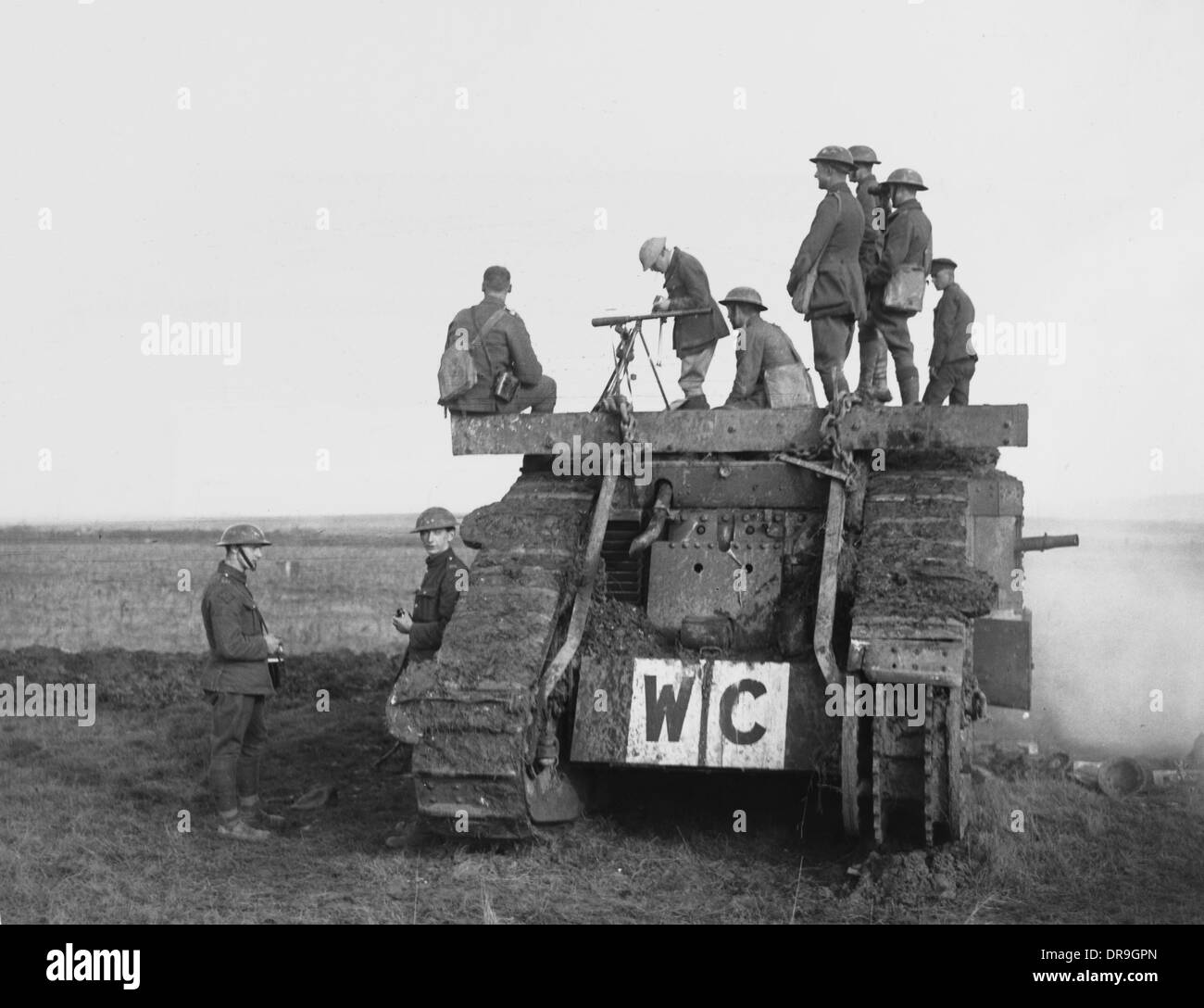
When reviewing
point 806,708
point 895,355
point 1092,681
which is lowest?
point 1092,681

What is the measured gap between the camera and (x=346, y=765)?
12.5 metres

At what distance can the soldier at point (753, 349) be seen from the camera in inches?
453

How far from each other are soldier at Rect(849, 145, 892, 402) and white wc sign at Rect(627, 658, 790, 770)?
3814mm

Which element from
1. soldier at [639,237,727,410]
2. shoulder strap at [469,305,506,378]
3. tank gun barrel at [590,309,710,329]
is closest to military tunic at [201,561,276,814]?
shoulder strap at [469,305,506,378]

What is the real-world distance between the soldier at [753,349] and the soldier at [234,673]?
136 inches

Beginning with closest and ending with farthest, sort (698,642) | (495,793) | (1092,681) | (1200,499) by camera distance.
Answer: (495,793)
(698,642)
(1092,681)
(1200,499)

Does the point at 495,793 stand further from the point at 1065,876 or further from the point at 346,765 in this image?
the point at 346,765

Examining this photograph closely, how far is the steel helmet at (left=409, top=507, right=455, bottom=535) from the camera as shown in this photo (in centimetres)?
1101

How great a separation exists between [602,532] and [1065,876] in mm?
3301

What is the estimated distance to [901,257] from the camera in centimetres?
1210

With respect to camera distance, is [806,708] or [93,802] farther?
[93,802]

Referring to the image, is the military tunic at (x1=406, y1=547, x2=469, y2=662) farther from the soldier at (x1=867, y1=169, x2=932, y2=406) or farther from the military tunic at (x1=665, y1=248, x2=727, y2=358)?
the soldier at (x1=867, y1=169, x2=932, y2=406)

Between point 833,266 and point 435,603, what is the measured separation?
3.60 meters

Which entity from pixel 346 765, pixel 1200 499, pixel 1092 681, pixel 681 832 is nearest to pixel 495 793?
pixel 681 832
